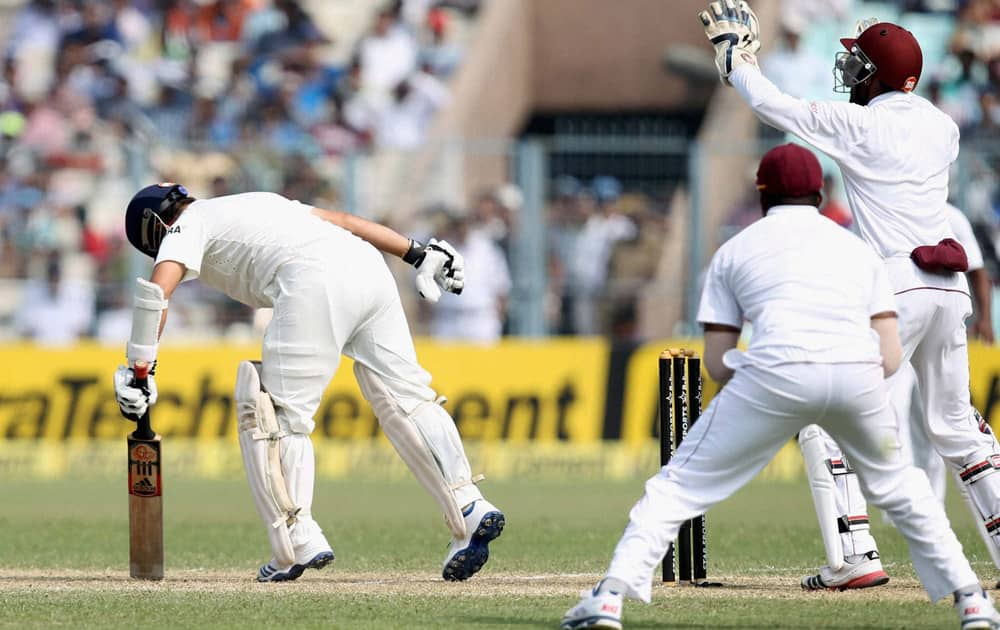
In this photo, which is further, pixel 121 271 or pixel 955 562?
pixel 121 271

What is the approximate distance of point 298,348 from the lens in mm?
7727

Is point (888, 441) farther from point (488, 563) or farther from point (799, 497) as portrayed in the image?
point (799, 497)

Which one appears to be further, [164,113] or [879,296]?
[164,113]

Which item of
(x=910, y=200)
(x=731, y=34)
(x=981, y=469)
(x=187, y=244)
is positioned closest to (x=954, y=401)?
(x=981, y=469)

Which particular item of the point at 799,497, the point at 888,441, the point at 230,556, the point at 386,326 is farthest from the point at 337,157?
the point at 888,441

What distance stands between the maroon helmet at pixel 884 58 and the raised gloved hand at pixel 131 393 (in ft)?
11.2

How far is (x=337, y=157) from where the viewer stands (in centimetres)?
1585

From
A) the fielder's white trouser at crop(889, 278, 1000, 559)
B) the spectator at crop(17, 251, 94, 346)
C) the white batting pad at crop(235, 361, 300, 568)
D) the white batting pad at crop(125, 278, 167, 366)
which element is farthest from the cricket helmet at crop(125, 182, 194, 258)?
the spectator at crop(17, 251, 94, 346)

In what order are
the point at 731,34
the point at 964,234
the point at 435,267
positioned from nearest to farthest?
1. the point at 731,34
2. the point at 435,267
3. the point at 964,234

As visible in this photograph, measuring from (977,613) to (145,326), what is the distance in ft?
12.1

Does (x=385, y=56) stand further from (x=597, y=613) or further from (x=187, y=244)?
(x=597, y=613)

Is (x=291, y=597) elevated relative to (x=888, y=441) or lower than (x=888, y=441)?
lower

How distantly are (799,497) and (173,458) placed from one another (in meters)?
5.64

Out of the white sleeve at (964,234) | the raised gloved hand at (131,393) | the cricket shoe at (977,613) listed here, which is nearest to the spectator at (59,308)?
the raised gloved hand at (131,393)
